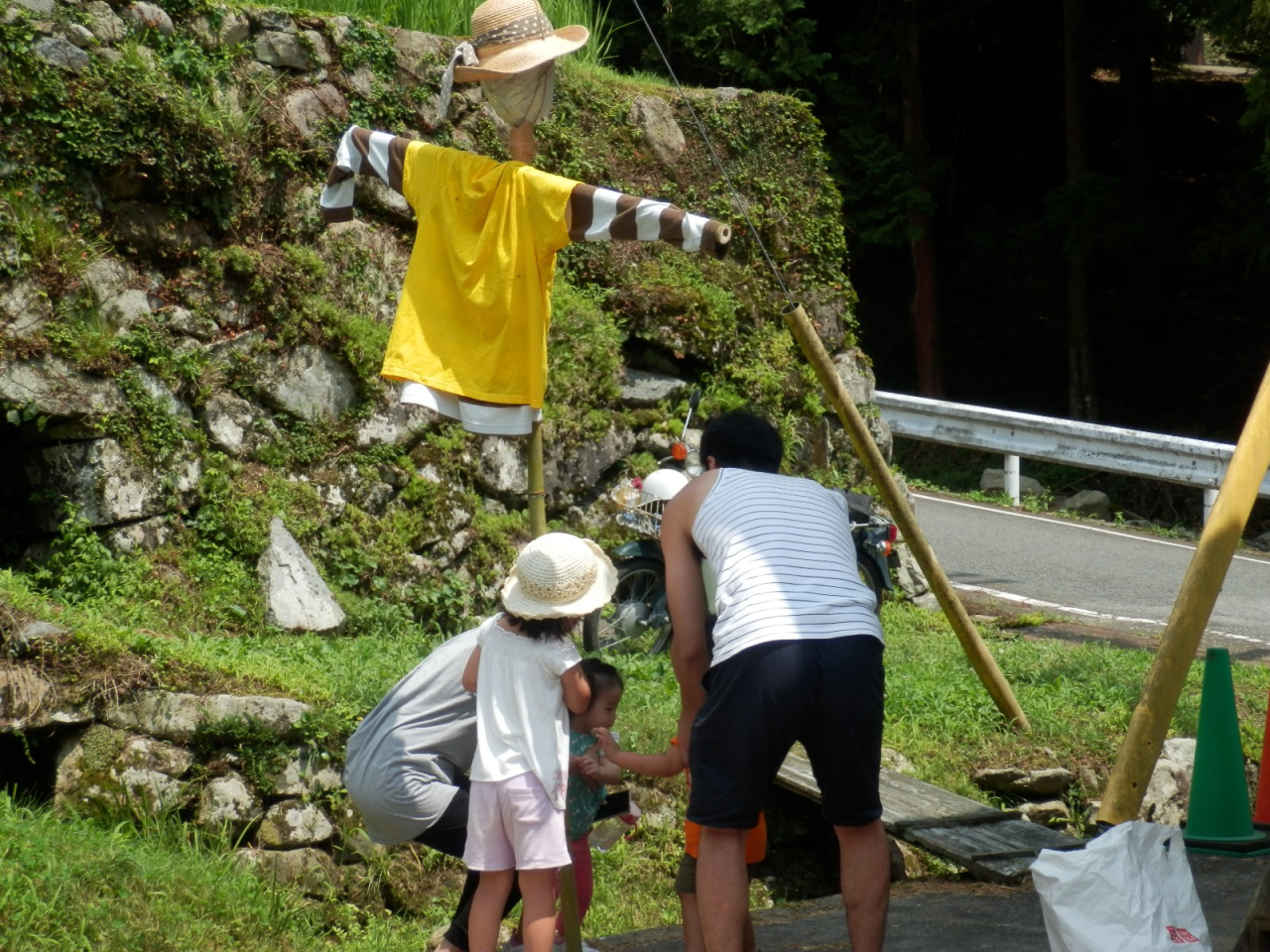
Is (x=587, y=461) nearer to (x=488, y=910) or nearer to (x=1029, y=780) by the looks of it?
(x=1029, y=780)

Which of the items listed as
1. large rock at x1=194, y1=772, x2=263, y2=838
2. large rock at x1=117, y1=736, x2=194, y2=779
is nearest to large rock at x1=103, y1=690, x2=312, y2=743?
large rock at x1=117, y1=736, x2=194, y2=779

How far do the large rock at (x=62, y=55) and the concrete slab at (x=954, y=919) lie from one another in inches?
200

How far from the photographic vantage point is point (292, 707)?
17.8 ft

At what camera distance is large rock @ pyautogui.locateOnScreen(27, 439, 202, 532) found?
21.7ft

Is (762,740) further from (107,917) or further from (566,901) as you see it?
(107,917)

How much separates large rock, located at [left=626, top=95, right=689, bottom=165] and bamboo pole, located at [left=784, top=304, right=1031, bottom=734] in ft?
11.5

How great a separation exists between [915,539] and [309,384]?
3427 mm

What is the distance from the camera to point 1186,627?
14.4 feet

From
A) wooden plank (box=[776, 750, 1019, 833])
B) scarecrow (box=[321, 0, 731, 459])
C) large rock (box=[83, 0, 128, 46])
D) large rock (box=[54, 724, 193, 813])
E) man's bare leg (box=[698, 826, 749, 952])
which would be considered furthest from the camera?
large rock (box=[83, 0, 128, 46])

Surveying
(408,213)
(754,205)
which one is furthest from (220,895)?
(754,205)

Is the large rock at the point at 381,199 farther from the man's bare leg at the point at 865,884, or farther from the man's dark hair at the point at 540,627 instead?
the man's bare leg at the point at 865,884

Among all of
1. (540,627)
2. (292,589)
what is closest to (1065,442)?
(292,589)

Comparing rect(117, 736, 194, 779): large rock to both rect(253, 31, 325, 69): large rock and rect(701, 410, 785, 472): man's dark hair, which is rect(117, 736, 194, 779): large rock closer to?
rect(701, 410, 785, 472): man's dark hair

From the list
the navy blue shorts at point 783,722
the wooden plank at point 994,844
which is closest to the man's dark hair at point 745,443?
Answer: the navy blue shorts at point 783,722
